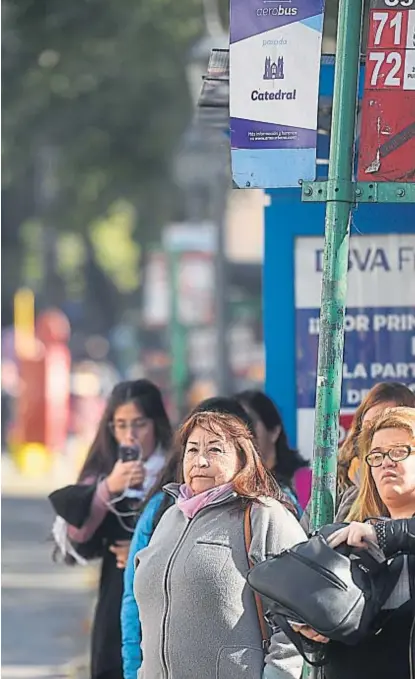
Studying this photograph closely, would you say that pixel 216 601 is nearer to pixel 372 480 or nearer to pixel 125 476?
pixel 372 480

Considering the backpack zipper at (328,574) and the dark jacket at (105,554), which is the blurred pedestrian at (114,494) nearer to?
the dark jacket at (105,554)

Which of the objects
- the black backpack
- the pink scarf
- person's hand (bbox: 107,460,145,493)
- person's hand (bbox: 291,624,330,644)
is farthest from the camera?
person's hand (bbox: 107,460,145,493)

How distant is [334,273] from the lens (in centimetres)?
386

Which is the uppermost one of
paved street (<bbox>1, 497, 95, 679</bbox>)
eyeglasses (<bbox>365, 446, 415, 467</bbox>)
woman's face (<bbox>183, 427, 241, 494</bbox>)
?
eyeglasses (<bbox>365, 446, 415, 467</bbox>)

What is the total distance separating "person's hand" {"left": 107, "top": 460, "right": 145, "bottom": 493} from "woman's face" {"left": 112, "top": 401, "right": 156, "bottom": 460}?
0.25m

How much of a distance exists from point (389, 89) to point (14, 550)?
1070 cm

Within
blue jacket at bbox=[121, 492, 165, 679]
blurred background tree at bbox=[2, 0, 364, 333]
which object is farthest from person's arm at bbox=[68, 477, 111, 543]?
blurred background tree at bbox=[2, 0, 364, 333]

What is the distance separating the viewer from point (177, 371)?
22.2 m

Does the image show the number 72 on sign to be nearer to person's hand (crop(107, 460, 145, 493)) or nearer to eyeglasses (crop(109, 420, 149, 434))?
person's hand (crop(107, 460, 145, 493))

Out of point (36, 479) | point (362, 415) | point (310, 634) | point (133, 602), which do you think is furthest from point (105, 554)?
point (36, 479)

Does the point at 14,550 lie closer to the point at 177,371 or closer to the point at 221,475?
the point at 177,371

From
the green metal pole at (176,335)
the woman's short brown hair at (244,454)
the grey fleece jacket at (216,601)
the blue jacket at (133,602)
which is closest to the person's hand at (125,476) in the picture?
the blue jacket at (133,602)

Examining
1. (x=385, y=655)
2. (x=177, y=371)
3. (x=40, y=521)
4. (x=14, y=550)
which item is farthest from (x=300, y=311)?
(x=177, y=371)

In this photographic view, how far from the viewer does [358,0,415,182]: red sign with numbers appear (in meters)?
4.04
